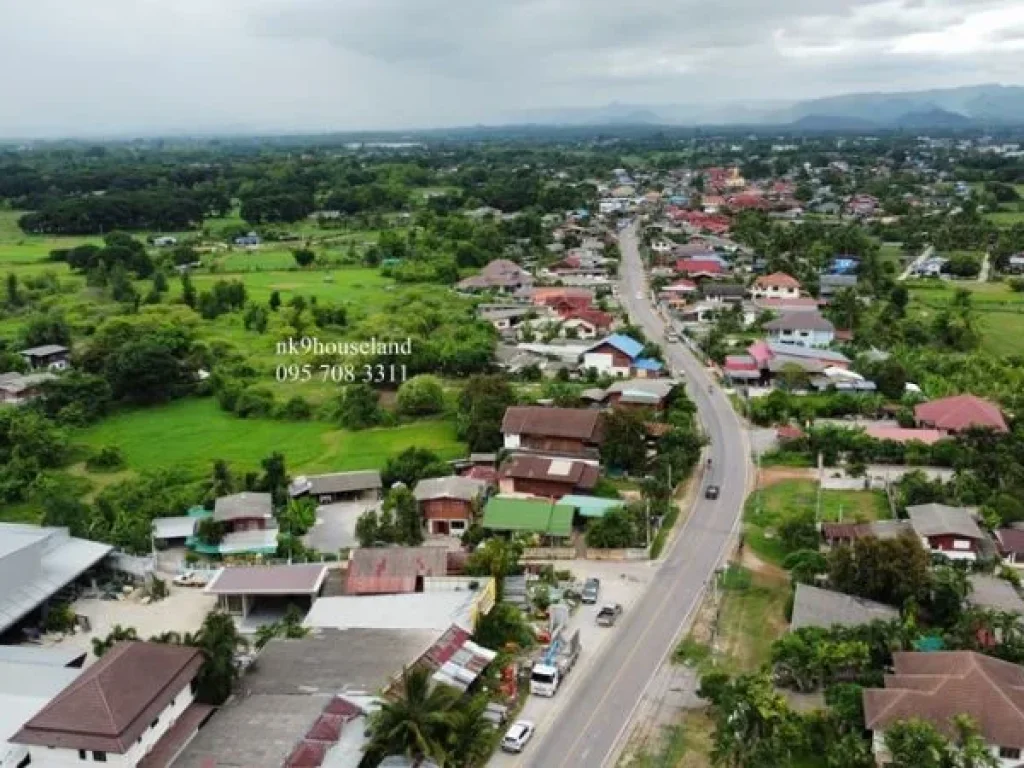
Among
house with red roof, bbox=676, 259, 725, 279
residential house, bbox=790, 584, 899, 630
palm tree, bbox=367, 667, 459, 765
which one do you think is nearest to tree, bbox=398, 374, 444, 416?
residential house, bbox=790, 584, 899, 630

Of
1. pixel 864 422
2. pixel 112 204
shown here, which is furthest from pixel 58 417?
pixel 112 204

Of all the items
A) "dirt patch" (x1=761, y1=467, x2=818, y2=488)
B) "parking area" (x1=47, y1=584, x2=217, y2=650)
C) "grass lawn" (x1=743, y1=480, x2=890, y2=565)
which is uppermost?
"grass lawn" (x1=743, y1=480, x2=890, y2=565)

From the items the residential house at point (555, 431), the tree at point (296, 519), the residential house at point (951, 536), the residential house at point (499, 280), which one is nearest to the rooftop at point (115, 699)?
the tree at point (296, 519)

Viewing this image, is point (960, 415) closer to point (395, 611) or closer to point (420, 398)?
point (420, 398)

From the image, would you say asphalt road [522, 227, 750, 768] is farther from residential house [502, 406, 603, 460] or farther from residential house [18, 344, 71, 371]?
residential house [18, 344, 71, 371]

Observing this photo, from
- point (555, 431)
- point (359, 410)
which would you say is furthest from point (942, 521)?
point (359, 410)

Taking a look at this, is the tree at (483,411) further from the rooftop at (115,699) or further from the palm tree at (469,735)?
the palm tree at (469,735)
